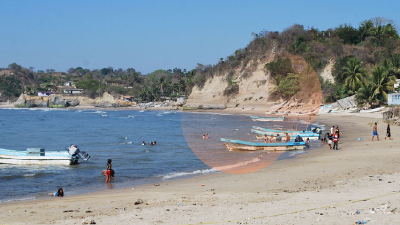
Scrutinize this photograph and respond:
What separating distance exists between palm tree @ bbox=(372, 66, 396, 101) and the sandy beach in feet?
110

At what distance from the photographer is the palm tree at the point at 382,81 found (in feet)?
149

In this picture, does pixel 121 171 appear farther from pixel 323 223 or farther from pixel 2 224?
pixel 323 223

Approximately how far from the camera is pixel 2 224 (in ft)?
28.3

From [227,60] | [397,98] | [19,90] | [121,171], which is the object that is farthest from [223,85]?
[19,90]

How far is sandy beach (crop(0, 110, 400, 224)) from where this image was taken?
8.24 meters

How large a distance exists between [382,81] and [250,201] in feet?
138

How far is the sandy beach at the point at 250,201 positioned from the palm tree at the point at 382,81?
110ft

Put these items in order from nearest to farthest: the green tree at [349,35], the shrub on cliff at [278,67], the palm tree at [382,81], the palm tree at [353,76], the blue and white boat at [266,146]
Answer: the blue and white boat at [266,146] → the palm tree at [382,81] → the palm tree at [353,76] → the shrub on cliff at [278,67] → the green tree at [349,35]

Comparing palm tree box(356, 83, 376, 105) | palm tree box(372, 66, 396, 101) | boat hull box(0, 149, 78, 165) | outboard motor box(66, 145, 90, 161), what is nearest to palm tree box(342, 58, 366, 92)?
palm tree box(356, 83, 376, 105)

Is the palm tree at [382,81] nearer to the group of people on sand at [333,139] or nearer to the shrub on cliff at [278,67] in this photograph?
the shrub on cliff at [278,67]

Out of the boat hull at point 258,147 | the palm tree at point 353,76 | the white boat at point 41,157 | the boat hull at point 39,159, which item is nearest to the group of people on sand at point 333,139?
the boat hull at point 258,147

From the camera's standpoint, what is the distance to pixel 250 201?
1001 centimetres

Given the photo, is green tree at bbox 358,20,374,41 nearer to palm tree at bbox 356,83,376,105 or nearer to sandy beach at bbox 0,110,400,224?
palm tree at bbox 356,83,376,105

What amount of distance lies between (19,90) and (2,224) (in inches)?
6725
